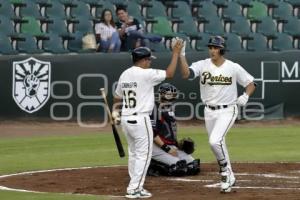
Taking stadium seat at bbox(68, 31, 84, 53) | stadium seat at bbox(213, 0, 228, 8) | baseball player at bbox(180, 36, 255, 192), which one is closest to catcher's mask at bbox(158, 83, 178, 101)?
baseball player at bbox(180, 36, 255, 192)

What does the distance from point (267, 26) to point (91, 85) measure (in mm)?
6528

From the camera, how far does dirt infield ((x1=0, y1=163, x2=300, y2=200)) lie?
968 cm

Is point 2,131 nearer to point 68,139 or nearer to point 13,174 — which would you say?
point 68,139

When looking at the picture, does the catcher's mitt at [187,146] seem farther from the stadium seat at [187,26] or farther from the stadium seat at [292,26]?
the stadium seat at [292,26]

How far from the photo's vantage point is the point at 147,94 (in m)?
9.58

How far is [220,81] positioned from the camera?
10.2 m

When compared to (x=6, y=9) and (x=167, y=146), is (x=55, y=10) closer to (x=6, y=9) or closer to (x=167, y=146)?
(x=6, y=9)

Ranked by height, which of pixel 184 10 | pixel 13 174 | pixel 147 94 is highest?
pixel 184 10

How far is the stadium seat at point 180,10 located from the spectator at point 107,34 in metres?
3.93

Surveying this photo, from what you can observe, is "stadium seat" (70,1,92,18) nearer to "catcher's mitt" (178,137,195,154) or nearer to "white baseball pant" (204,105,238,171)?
"catcher's mitt" (178,137,195,154)

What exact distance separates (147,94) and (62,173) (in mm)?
2892

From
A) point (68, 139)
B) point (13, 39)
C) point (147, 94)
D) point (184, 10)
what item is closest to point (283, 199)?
point (147, 94)

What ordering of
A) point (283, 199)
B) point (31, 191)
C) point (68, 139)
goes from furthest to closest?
point (68, 139), point (31, 191), point (283, 199)

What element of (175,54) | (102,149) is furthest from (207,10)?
(175,54)
